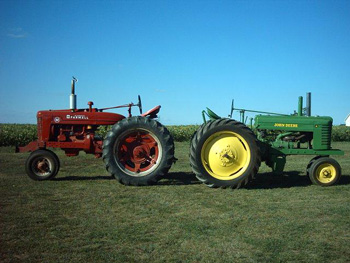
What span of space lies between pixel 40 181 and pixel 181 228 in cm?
440

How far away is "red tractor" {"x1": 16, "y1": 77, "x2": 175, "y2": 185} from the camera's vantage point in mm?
7051

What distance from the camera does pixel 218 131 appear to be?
684 centimetres

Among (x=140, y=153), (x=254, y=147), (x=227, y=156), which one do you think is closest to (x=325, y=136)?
(x=254, y=147)

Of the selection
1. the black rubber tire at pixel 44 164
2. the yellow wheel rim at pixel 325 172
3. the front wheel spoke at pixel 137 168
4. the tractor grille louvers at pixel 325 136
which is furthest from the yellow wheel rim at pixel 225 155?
the black rubber tire at pixel 44 164

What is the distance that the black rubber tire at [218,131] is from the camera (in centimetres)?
671

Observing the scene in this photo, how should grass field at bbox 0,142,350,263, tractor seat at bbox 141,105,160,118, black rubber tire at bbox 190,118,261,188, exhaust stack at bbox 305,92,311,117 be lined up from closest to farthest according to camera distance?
grass field at bbox 0,142,350,263 < black rubber tire at bbox 190,118,261,188 < tractor seat at bbox 141,105,160,118 < exhaust stack at bbox 305,92,311,117

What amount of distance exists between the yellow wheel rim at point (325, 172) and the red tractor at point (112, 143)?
3209mm

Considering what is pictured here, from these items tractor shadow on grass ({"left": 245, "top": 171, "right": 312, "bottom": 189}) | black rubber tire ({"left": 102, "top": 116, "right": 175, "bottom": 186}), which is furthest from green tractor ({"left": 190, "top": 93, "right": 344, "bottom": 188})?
black rubber tire ({"left": 102, "top": 116, "right": 175, "bottom": 186})

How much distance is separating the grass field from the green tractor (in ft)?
1.08

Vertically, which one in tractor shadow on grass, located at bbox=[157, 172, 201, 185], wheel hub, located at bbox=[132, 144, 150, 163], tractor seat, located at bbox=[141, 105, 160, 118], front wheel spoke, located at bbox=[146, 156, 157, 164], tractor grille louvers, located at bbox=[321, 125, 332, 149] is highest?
tractor seat, located at bbox=[141, 105, 160, 118]

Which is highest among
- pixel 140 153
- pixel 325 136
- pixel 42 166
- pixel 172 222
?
pixel 325 136

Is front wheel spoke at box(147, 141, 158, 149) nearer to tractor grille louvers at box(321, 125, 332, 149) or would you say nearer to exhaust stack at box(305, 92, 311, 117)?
tractor grille louvers at box(321, 125, 332, 149)

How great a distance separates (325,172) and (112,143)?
462 cm

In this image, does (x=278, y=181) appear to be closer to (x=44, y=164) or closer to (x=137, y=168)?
(x=137, y=168)
